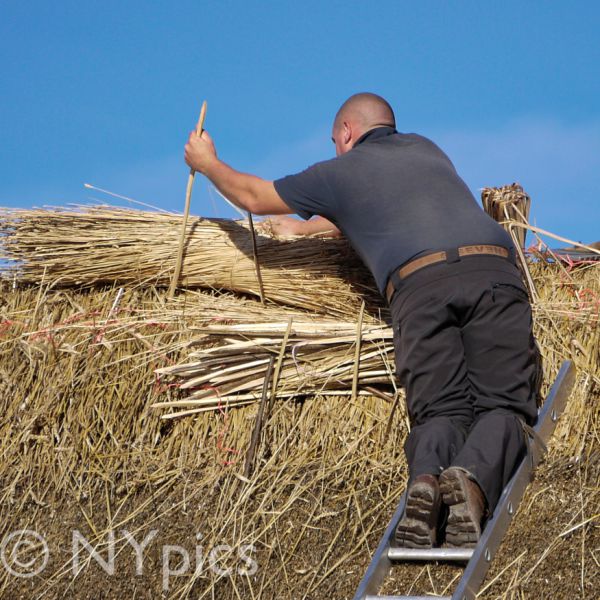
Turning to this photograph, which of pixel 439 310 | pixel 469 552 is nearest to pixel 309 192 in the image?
pixel 439 310

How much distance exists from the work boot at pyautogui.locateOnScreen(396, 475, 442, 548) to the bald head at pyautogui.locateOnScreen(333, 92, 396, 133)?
1.55 metres

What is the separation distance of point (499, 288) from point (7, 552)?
6.55 feet

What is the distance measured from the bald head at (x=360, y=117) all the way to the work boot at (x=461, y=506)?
1536 mm

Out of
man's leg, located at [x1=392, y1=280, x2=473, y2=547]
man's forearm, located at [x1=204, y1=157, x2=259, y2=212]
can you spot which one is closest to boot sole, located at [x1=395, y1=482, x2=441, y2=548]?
man's leg, located at [x1=392, y1=280, x2=473, y2=547]

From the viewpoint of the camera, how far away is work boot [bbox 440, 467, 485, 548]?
2855mm

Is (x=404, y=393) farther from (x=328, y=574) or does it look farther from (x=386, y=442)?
(x=328, y=574)

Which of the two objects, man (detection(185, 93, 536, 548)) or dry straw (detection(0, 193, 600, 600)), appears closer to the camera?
man (detection(185, 93, 536, 548))

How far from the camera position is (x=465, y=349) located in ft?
10.9

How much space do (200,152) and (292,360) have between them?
0.99 metres

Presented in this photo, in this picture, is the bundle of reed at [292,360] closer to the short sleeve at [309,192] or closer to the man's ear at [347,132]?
the short sleeve at [309,192]

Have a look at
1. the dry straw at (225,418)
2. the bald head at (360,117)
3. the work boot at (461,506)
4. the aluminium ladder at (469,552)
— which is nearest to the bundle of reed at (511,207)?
the dry straw at (225,418)

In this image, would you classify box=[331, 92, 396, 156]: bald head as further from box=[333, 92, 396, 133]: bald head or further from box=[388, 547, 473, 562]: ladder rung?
box=[388, 547, 473, 562]: ladder rung

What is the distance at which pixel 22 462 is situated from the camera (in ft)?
12.7

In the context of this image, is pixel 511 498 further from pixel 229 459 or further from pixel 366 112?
pixel 366 112
